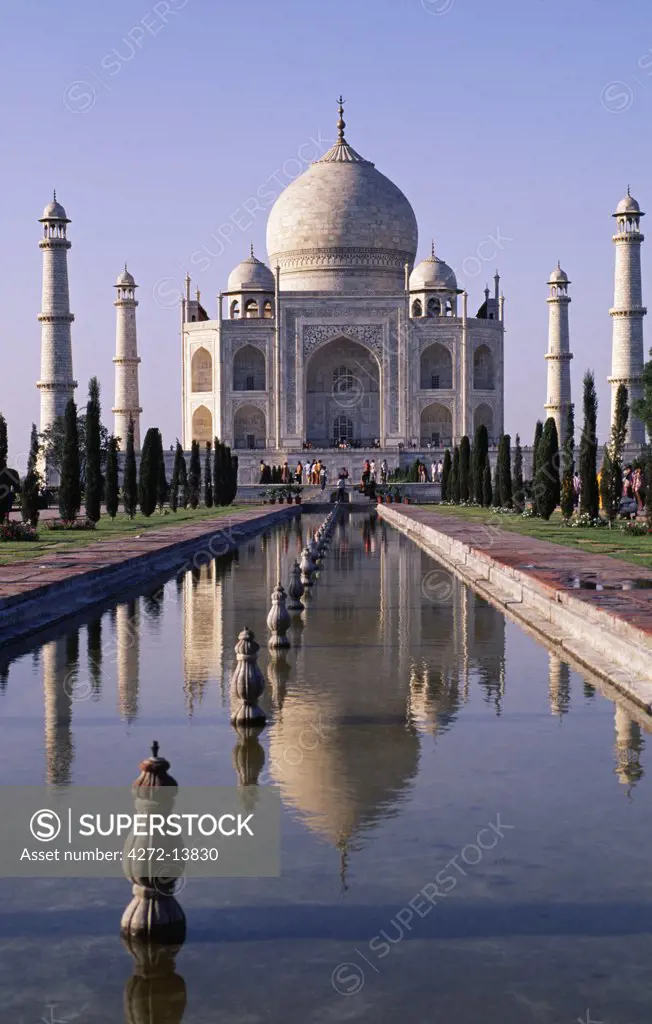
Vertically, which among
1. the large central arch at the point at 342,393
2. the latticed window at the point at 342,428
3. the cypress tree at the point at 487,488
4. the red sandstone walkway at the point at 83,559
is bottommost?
the red sandstone walkway at the point at 83,559

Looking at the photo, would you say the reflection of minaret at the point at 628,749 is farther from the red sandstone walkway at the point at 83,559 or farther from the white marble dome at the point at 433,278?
the white marble dome at the point at 433,278

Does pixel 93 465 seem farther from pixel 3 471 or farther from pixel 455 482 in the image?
pixel 455 482

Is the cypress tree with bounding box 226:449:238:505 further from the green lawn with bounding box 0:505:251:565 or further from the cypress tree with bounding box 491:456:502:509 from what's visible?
the green lawn with bounding box 0:505:251:565

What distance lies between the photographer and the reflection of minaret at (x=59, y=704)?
516 centimetres

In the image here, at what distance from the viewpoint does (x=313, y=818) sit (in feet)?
14.4

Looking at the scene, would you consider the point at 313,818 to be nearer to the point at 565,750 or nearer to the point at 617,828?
the point at 617,828

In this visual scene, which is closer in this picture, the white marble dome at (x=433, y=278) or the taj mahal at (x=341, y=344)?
the taj mahal at (x=341, y=344)

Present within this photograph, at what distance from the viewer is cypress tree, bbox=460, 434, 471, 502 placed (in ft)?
114

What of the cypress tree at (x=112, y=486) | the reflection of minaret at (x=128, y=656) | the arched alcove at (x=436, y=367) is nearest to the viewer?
the reflection of minaret at (x=128, y=656)

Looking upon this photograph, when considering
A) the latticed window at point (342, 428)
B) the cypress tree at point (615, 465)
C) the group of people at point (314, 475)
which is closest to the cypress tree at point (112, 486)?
the cypress tree at point (615, 465)

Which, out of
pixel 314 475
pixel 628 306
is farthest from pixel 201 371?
pixel 628 306

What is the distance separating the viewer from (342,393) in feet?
181

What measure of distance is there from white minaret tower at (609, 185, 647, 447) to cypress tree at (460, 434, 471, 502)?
35.4 feet

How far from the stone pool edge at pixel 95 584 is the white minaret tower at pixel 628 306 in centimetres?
2670
